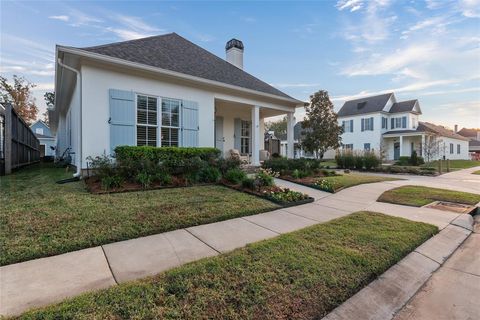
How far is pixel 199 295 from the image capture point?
2033 millimetres

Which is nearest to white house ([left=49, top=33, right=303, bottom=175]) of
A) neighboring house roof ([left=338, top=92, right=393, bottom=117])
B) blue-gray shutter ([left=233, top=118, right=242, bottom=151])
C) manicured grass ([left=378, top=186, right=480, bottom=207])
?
blue-gray shutter ([left=233, top=118, right=242, bottom=151])

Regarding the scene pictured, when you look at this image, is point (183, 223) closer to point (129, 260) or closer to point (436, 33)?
point (129, 260)

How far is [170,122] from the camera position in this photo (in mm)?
8578

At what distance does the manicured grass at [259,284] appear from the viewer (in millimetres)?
1835

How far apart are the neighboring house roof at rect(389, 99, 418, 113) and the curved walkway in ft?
85.7

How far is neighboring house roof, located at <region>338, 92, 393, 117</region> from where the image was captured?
26938 millimetres

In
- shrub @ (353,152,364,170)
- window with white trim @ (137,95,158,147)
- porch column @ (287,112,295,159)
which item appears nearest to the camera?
window with white trim @ (137,95,158,147)

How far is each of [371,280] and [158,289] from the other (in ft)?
7.44

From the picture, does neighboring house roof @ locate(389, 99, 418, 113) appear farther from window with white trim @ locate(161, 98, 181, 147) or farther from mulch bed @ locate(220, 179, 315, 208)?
window with white trim @ locate(161, 98, 181, 147)

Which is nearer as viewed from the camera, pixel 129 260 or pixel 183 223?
pixel 129 260

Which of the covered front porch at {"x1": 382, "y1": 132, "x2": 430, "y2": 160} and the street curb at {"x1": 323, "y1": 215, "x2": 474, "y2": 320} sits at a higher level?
the covered front porch at {"x1": 382, "y1": 132, "x2": 430, "y2": 160}

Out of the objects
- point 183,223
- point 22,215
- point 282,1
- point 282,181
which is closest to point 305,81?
point 282,1

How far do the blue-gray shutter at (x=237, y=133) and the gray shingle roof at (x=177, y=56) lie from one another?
2442 millimetres

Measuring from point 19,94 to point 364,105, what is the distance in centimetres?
4247
